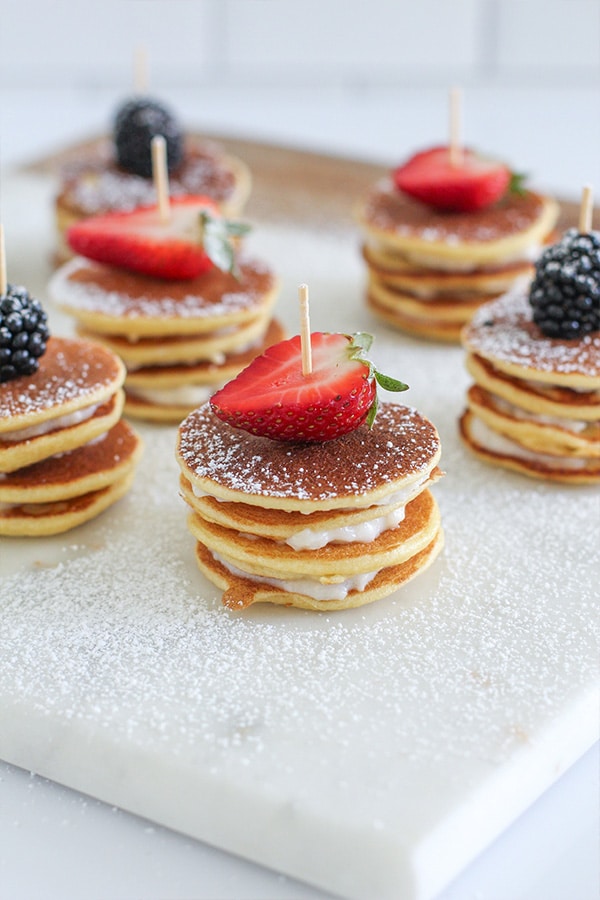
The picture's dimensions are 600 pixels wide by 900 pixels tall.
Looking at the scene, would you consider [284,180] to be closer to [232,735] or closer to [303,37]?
[303,37]

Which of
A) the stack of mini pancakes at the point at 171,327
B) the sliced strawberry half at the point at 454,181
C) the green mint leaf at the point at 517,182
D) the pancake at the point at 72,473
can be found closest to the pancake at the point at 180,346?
the stack of mini pancakes at the point at 171,327

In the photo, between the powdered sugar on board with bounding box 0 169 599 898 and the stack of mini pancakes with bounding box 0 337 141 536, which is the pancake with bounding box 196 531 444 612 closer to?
the powdered sugar on board with bounding box 0 169 599 898

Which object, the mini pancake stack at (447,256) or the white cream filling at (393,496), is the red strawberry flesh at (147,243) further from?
the white cream filling at (393,496)

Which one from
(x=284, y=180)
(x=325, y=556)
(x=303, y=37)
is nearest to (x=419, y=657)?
(x=325, y=556)

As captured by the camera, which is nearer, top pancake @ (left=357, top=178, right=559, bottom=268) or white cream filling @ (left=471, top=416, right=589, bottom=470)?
white cream filling @ (left=471, top=416, right=589, bottom=470)

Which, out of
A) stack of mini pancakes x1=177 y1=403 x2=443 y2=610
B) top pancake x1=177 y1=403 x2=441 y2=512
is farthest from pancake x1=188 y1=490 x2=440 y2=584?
top pancake x1=177 y1=403 x2=441 y2=512
